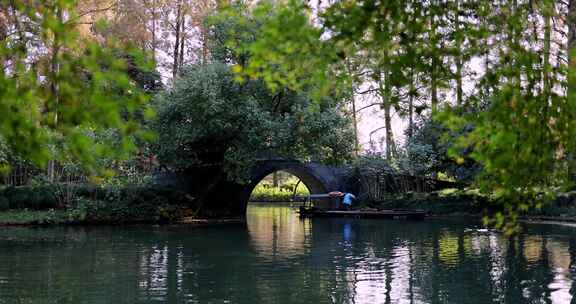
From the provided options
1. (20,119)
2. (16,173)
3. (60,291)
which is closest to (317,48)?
(20,119)

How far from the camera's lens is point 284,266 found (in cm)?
1295

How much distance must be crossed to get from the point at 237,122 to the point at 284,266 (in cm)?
1076

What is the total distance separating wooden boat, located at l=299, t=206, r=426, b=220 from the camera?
26516mm

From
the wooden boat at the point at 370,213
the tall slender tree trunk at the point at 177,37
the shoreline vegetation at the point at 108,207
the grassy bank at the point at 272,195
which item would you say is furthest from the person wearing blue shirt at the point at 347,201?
the grassy bank at the point at 272,195

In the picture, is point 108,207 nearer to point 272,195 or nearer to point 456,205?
point 456,205

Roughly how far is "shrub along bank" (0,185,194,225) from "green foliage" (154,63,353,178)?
1815 millimetres

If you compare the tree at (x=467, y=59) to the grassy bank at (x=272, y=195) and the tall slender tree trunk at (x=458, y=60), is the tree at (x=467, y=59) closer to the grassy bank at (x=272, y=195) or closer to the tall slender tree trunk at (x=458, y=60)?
the tall slender tree trunk at (x=458, y=60)

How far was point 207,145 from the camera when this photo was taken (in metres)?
25.2

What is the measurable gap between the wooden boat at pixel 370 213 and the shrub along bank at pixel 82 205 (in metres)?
6.94

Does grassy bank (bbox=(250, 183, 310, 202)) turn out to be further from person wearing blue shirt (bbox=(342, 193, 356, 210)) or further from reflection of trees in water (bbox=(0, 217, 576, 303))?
reflection of trees in water (bbox=(0, 217, 576, 303))

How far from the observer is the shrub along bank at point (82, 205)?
2242 cm

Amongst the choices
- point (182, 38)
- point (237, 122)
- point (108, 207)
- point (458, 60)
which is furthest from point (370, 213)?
point (458, 60)

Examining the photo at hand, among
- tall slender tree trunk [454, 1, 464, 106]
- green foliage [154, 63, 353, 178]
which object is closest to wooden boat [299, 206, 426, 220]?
green foliage [154, 63, 353, 178]

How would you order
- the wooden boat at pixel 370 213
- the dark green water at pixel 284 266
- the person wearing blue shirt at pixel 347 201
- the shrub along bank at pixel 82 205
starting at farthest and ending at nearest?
the person wearing blue shirt at pixel 347 201 → the wooden boat at pixel 370 213 → the shrub along bank at pixel 82 205 → the dark green water at pixel 284 266
